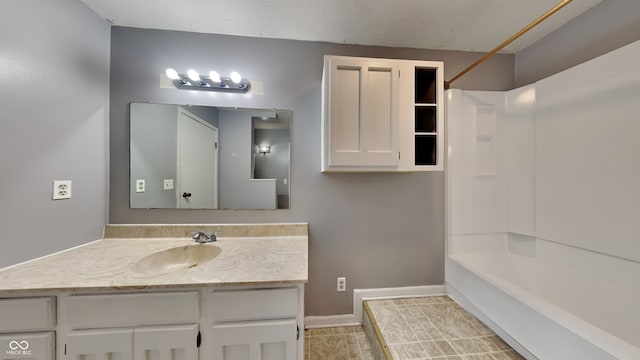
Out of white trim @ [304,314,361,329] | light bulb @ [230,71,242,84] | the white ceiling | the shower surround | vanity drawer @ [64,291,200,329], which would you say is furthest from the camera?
white trim @ [304,314,361,329]

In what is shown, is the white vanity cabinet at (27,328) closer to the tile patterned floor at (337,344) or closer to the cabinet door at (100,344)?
the cabinet door at (100,344)

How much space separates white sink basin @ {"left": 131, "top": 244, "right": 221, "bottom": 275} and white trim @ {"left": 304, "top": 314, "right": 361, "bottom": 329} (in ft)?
3.04

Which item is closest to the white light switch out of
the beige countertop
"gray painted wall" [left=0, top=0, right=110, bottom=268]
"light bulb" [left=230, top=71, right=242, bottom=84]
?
the beige countertop

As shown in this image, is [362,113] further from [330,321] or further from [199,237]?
[330,321]

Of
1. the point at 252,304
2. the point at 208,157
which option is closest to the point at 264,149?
the point at 208,157

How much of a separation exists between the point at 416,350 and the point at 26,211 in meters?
2.29

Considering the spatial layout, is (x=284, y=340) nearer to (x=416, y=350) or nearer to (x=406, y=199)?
(x=416, y=350)

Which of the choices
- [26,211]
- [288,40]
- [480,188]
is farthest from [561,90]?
[26,211]

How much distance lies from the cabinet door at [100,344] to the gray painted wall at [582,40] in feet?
10.2

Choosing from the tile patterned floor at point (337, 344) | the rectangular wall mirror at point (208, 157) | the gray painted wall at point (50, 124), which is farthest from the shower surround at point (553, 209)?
the gray painted wall at point (50, 124)

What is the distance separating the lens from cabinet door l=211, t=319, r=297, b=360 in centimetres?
104

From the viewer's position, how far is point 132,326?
1005 mm

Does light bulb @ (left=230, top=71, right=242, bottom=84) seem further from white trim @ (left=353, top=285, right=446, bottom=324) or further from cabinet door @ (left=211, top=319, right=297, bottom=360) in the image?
white trim @ (left=353, top=285, right=446, bottom=324)

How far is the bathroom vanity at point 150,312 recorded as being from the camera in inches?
37.9
